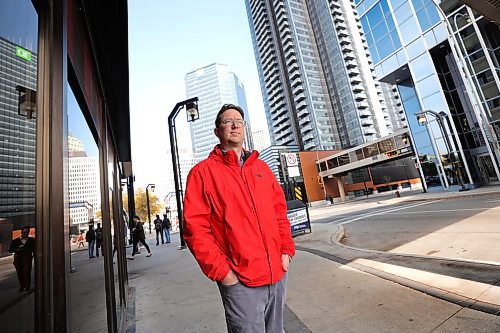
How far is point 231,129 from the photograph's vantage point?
Answer: 6.77ft

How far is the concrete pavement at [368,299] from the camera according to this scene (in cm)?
263

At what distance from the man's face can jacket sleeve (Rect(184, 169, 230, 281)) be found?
1.19 ft

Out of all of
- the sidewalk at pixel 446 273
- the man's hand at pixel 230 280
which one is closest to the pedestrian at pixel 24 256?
the man's hand at pixel 230 280

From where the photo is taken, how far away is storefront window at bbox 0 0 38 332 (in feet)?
2.69

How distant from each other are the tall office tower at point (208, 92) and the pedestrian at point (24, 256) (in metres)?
127

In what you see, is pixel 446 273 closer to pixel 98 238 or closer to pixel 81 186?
pixel 98 238

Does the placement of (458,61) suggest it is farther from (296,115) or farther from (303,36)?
(303,36)

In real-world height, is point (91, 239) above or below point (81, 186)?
below

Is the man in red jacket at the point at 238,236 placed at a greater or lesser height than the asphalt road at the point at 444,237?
greater

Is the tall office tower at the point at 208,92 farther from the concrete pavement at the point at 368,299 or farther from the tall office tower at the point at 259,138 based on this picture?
the concrete pavement at the point at 368,299

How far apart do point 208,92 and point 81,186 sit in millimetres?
146591

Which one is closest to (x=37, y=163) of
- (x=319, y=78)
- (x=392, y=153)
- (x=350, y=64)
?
(x=392, y=153)

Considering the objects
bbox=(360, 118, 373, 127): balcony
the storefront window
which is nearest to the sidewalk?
the storefront window

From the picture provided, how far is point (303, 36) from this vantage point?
8175 cm
